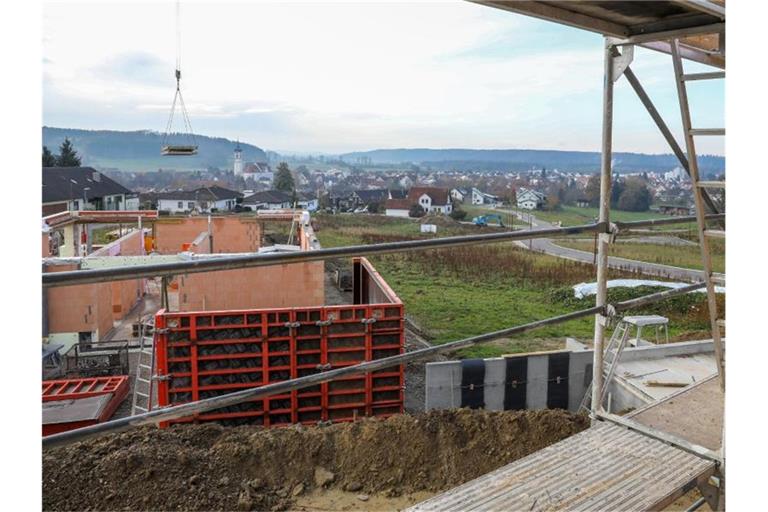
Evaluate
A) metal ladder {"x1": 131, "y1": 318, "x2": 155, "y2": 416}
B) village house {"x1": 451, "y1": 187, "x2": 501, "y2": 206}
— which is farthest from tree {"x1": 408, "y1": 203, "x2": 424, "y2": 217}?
metal ladder {"x1": 131, "y1": 318, "x2": 155, "y2": 416}

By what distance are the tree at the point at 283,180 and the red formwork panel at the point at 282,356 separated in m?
59.4

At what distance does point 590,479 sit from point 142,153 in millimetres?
105988

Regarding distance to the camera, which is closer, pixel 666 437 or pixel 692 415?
pixel 666 437

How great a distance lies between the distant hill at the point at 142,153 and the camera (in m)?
91.6

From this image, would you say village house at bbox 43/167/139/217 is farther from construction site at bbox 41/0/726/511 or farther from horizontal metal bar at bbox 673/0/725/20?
horizontal metal bar at bbox 673/0/725/20

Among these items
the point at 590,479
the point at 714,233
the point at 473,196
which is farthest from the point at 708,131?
the point at 473,196

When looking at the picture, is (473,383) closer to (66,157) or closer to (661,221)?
(661,221)

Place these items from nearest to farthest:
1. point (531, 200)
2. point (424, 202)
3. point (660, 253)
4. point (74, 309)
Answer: point (74, 309)
point (660, 253)
point (531, 200)
point (424, 202)

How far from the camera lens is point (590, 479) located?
2092 millimetres

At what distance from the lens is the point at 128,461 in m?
5.57

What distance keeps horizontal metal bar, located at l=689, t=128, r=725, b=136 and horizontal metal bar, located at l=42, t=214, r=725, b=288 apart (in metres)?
0.49

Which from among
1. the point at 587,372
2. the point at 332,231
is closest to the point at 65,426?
the point at 587,372

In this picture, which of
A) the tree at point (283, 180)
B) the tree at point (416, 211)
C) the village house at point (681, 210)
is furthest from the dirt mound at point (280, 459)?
the tree at point (283, 180)
